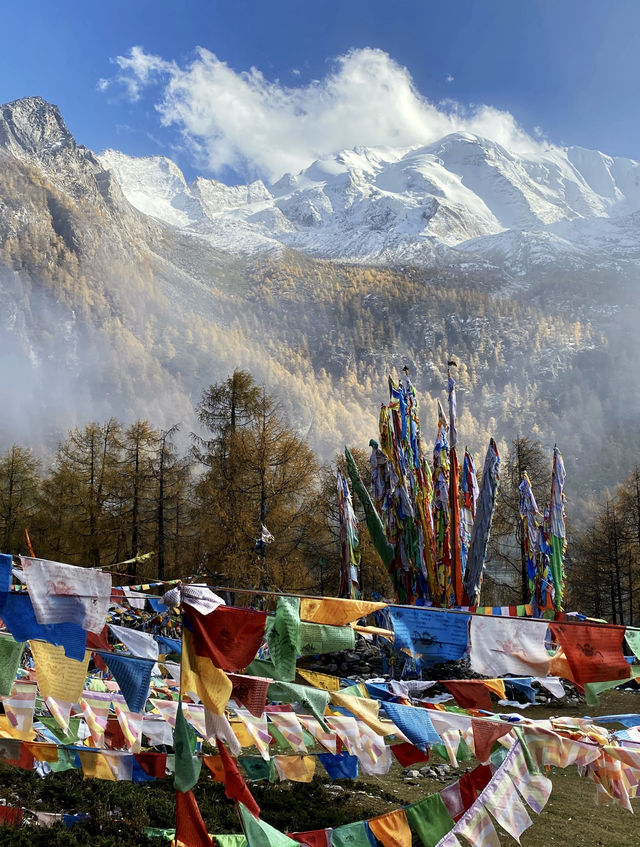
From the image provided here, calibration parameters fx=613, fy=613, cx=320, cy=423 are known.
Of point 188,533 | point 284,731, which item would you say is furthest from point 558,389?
point 284,731

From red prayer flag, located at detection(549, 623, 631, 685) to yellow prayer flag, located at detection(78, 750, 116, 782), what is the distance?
5207 millimetres

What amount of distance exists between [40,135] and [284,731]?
146 meters

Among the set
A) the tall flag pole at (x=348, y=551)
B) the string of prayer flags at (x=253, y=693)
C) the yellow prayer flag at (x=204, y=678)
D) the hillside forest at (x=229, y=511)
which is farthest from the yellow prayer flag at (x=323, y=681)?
the hillside forest at (x=229, y=511)

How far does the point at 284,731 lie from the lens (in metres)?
7.81

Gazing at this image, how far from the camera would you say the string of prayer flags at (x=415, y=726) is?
6.18m

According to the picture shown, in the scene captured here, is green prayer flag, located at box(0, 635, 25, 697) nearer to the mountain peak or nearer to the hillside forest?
the hillside forest

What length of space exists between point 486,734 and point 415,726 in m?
0.86

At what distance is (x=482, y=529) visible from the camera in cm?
1694

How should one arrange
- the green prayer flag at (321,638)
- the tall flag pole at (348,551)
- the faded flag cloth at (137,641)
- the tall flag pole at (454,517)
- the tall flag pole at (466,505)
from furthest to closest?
the tall flag pole at (348,551)
the tall flag pole at (466,505)
the tall flag pole at (454,517)
the faded flag cloth at (137,641)
the green prayer flag at (321,638)

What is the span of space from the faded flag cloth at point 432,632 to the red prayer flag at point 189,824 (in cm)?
231

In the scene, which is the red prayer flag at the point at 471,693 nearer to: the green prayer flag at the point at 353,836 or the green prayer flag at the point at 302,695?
the green prayer flag at the point at 353,836

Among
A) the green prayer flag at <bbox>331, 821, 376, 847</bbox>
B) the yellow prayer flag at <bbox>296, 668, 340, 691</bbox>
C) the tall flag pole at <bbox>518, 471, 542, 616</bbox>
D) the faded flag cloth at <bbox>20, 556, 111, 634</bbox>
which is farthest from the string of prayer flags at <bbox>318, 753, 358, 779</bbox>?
the tall flag pole at <bbox>518, 471, 542, 616</bbox>

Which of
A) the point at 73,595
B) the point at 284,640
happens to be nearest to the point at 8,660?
the point at 73,595

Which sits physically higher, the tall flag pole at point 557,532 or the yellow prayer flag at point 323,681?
the tall flag pole at point 557,532
